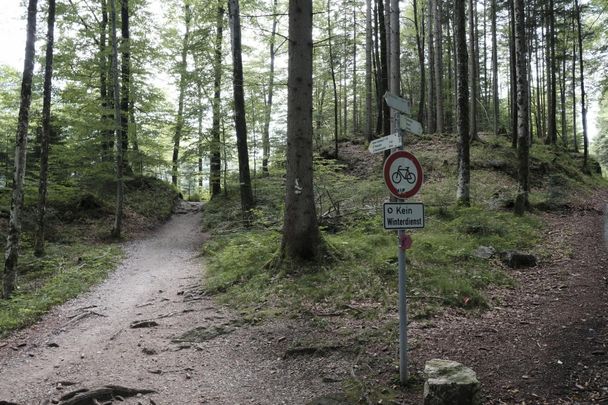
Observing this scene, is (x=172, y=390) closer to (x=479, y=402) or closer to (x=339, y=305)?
(x=339, y=305)

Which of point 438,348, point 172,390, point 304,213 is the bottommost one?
point 172,390

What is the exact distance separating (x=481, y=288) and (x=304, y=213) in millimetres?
3573

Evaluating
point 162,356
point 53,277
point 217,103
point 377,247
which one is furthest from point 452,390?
point 217,103

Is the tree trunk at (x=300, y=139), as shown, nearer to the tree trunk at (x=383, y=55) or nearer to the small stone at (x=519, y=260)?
the small stone at (x=519, y=260)

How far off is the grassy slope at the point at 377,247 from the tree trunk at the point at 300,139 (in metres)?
0.72

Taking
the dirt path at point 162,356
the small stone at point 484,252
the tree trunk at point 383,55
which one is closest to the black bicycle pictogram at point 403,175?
the dirt path at point 162,356

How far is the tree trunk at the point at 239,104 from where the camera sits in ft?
47.8

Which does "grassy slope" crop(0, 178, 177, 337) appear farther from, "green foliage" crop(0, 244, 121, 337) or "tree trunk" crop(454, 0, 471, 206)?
"tree trunk" crop(454, 0, 471, 206)

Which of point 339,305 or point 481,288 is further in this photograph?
point 481,288

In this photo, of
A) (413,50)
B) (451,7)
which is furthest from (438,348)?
(413,50)

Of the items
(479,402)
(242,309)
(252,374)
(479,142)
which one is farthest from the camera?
(479,142)

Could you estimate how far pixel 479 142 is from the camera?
2150cm

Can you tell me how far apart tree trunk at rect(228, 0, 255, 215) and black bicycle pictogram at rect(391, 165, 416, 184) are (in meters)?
11.6

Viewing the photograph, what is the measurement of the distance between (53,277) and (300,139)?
7.05 m
